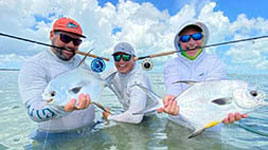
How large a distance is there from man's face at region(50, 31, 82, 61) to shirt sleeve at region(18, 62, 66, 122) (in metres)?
0.32

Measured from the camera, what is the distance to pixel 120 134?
3.51 meters

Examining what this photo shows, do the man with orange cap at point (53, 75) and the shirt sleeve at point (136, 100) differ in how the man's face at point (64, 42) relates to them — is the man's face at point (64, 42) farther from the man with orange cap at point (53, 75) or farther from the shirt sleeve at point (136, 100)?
the shirt sleeve at point (136, 100)

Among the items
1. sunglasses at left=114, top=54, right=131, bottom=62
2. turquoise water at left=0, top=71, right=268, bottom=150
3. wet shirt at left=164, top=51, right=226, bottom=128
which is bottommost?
turquoise water at left=0, top=71, right=268, bottom=150

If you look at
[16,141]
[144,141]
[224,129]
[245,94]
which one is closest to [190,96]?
[245,94]

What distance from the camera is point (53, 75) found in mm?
2822

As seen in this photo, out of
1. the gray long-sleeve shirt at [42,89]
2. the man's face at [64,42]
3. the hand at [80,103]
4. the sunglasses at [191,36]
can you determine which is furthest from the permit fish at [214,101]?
the man's face at [64,42]

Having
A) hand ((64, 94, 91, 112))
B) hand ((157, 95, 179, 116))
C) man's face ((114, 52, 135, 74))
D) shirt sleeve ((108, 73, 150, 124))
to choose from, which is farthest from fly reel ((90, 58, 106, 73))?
hand ((157, 95, 179, 116))

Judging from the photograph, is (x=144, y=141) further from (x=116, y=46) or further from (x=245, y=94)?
(x=245, y=94)

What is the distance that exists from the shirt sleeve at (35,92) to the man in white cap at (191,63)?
140cm

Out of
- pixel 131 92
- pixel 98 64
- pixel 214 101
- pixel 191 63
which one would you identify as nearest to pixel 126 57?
pixel 131 92

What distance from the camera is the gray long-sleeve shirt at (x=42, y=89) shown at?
2396 millimetres

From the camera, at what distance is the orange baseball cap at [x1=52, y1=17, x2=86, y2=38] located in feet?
9.40

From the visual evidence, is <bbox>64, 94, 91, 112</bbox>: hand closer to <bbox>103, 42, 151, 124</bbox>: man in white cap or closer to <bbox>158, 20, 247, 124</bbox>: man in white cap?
<bbox>158, 20, 247, 124</bbox>: man in white cap

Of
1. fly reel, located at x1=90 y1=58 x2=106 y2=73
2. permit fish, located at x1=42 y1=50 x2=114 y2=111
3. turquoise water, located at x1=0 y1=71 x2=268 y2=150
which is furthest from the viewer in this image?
fly reel, located at x1=90 y1=58 x2=106 y2=73
